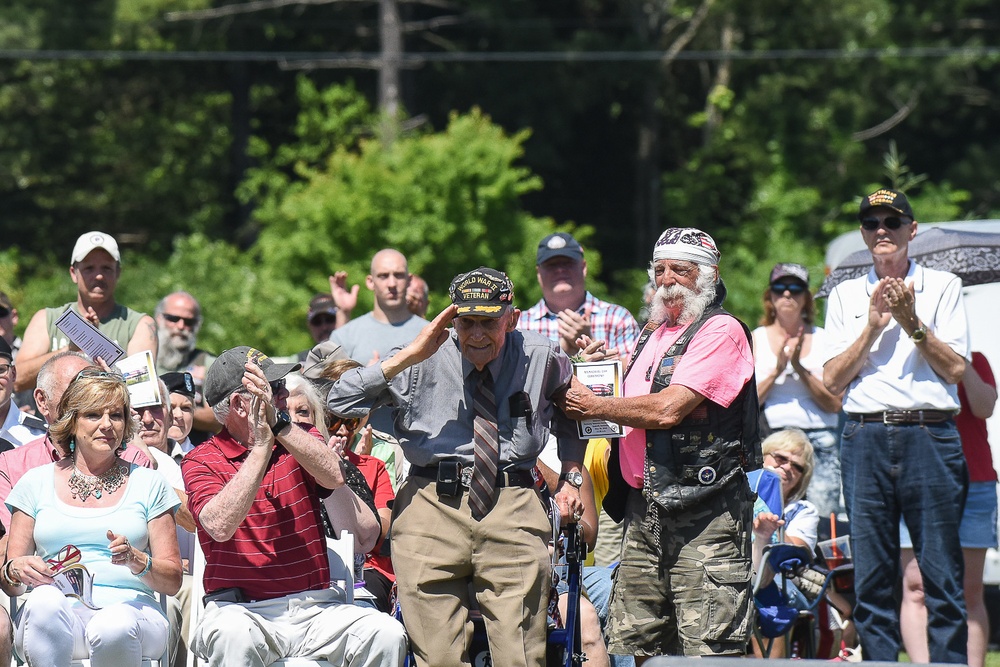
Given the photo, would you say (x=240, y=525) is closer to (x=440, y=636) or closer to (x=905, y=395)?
(x=440, y=636)

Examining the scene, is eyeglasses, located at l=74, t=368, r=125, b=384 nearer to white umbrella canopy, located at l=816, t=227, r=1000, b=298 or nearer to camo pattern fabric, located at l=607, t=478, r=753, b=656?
camo pattern fabric, located at l=607, t=478, r=753, b=656

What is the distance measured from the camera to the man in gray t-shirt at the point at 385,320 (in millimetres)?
7852

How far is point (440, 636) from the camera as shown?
496cm

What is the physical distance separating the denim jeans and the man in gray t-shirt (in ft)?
9.25

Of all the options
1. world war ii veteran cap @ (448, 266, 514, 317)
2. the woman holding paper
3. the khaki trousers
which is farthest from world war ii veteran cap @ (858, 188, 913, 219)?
the woman holding paper

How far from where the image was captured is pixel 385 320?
804cm

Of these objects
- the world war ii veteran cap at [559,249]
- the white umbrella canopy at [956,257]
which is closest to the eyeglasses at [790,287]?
the white umbrella canopy at [956,257]

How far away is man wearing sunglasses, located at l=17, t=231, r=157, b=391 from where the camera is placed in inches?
277

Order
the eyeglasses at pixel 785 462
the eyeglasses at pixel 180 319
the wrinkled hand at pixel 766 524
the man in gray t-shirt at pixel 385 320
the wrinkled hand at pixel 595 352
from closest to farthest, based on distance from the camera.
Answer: the wrinkled hand at pixel 595 352
the wrinkled hand at pixel 766 524
the eyeglasses at pixel 785 462
the man in gray t-shirt at pixel 385 320
the eyeglasses at pixel 180 319

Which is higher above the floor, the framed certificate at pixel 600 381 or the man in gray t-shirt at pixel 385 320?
the man in gray t-shirt at pixel 385 320

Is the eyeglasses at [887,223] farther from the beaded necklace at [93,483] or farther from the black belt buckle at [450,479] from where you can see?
the beaded necklace at [93,483]

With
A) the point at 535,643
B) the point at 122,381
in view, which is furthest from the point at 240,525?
the point at 535,643

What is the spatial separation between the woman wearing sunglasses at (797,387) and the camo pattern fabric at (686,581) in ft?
8.88

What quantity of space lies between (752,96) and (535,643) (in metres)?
19.6
